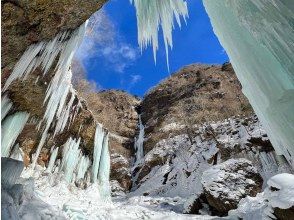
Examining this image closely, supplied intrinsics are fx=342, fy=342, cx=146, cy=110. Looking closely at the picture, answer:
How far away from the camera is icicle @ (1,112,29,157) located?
6895 millimetres

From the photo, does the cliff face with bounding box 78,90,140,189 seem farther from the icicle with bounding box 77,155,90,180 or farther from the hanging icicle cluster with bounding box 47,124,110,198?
the icicle with bounding box 77,155,90,180

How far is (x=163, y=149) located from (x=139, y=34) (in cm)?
1851

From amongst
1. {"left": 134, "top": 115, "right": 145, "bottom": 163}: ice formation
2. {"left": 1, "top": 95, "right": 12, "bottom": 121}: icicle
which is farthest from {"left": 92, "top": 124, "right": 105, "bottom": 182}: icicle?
{"left": 134, "top": 115, "right": 145, "bottom": 163}: ice formation

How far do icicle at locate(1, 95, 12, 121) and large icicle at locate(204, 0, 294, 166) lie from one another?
482 cm

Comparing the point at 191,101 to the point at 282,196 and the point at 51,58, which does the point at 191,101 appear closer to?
the point at 282,196

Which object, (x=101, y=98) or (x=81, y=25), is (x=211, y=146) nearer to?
(x=81, y=25)

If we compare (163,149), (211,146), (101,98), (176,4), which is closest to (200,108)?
(163,149)

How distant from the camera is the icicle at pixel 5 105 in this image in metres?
6.70

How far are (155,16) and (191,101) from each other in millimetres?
25368

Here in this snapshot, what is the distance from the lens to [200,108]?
94.8 ft

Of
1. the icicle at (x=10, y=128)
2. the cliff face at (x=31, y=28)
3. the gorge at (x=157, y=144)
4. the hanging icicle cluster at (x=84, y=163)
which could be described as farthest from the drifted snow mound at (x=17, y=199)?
the hanging icicle cluster at (x=84, y=163)

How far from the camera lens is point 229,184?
38.1ft

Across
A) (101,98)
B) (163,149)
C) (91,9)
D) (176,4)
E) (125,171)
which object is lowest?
(91,9)

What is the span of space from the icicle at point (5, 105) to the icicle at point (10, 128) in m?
0.18
